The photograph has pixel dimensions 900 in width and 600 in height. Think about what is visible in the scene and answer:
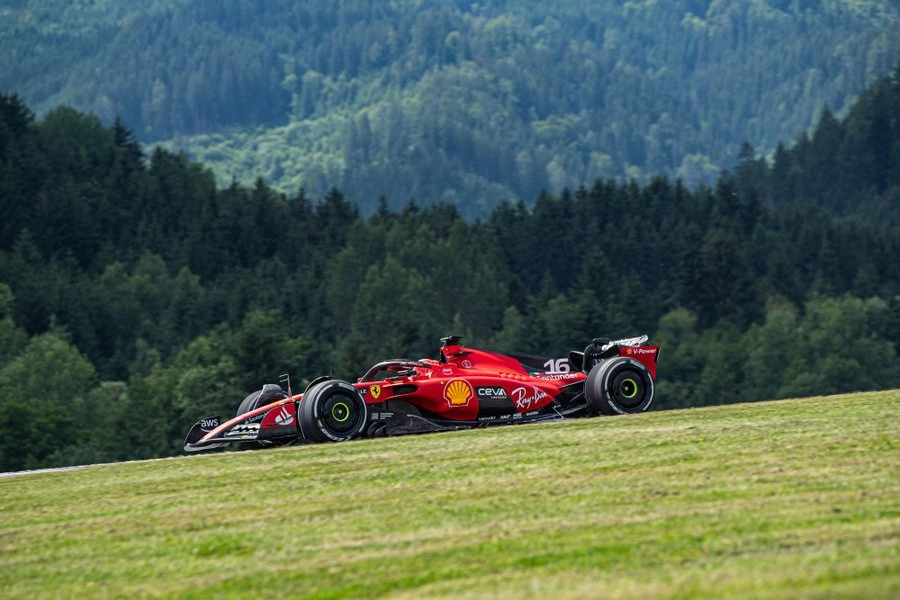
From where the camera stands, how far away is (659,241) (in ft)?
573

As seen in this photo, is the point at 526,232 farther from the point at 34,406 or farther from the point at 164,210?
the point at 34,406

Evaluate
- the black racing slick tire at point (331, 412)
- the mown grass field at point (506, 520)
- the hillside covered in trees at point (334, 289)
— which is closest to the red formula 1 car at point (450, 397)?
the black racing slick tire at point (331, 412)

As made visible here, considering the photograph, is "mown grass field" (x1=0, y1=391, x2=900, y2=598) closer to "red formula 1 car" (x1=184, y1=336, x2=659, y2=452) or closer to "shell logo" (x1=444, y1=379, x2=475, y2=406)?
"red formula 1 car" (x1=184, y1=336, x2=659, y2=452)

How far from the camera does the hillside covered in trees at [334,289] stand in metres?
102

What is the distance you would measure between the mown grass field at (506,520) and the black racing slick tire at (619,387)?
3082 millimetres

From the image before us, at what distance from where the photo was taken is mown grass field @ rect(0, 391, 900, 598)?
10211mm

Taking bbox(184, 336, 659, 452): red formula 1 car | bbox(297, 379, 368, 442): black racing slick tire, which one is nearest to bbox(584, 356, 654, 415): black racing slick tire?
bbox(184, 336, 659, 452): red formula 1 car

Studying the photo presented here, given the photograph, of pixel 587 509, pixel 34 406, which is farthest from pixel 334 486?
pixel 34 406

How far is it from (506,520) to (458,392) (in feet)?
Answer: 27.4

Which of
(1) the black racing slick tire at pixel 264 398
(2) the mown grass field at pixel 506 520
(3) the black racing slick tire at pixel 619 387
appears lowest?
(2) the mown grass field at pixel 506 520

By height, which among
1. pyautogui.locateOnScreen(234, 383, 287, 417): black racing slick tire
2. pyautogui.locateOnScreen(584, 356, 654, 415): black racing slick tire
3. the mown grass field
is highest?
pyautogui.locateOnScreen(234, 383, 287, 417): black racing slick tire

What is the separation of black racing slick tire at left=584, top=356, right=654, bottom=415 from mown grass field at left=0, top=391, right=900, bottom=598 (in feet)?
10.1

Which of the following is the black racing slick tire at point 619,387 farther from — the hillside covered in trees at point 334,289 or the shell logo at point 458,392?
the hillside covered in trees at point 334,289

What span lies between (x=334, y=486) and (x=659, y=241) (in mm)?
162204
